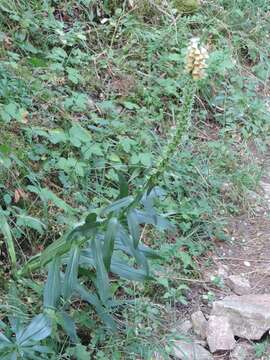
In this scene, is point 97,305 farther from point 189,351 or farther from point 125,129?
point 125,129

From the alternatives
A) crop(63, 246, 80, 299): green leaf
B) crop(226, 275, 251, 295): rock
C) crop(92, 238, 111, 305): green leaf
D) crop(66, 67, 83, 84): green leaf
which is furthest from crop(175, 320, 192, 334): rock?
crop(66, 67, 83, 84): green leaf

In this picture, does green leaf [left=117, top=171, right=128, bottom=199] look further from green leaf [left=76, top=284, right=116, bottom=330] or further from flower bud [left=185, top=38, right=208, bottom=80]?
flower bud [left=185, top=38, right=208, bottom=80]

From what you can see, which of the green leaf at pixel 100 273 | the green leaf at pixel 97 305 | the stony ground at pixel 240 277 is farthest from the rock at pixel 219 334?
the green leaf at pixel 100 273

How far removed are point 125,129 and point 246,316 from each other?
1502 mm

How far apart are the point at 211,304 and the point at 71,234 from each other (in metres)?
1.14

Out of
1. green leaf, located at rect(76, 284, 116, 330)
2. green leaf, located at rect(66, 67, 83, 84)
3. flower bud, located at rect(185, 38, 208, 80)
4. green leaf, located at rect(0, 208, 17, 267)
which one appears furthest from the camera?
green leaf, located at rect(66, 67, 83, 84)

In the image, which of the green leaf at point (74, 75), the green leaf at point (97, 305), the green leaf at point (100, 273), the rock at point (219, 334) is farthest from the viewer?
the green leaf at point (74, 75)

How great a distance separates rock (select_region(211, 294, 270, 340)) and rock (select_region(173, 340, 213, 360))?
0.19 m

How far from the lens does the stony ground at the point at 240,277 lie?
3100 mm

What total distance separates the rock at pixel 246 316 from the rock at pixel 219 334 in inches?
1.3

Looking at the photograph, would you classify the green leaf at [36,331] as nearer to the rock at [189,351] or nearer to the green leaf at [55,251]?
the green leaf at [55,251]

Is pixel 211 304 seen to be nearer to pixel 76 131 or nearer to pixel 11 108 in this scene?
pixel 76 131

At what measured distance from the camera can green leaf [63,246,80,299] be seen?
2660 millimetres

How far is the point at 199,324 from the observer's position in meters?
3.24
